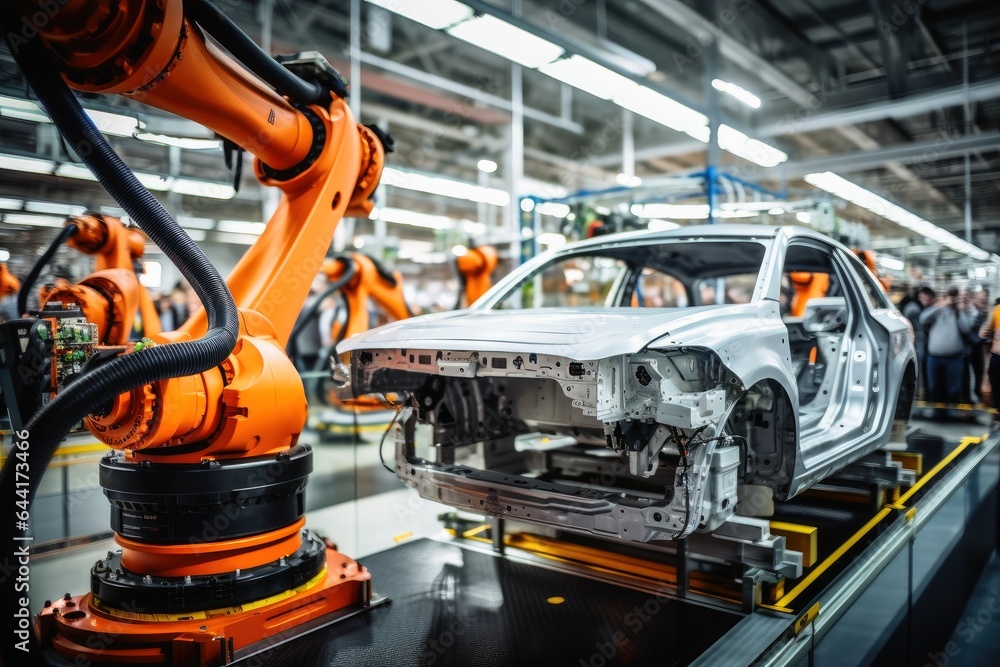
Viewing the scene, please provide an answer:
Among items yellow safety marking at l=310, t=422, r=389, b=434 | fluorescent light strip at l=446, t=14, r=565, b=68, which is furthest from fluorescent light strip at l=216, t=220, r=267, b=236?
fluorescent light strip at l=446, t=14, r=565, b=68

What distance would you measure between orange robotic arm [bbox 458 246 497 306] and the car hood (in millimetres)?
3780

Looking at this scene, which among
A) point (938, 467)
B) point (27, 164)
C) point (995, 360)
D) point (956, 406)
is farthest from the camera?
point (956, 406)

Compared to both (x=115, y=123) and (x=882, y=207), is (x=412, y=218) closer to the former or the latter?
(x=882, y=207)

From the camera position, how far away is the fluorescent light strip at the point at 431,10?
14.2 ft

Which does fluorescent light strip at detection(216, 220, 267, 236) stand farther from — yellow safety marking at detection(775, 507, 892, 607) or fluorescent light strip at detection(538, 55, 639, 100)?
yellow safety marking at detection(775, 507, 892, 607)

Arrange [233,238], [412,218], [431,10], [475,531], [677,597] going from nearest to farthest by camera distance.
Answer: [677,597], [475,531], [431,10], [412,218], [233,238]

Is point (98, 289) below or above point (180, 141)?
below

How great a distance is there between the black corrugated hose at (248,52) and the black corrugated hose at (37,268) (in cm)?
242

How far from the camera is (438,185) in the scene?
10305mm

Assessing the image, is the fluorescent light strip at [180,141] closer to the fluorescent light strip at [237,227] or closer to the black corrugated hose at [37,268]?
the black corrugated hose at [37,268]

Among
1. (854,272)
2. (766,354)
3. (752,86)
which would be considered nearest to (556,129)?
(752,86)

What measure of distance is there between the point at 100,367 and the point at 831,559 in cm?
307

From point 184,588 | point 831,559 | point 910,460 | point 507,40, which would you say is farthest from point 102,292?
point 910,460
